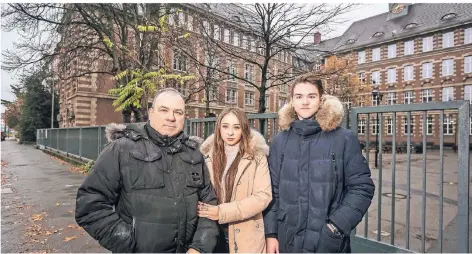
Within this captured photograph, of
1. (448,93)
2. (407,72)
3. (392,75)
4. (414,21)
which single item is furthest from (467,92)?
(414,21)

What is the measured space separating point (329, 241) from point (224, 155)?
1.10 m

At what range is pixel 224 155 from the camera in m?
2.60

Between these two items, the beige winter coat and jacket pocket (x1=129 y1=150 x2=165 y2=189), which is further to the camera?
the beige winter coat

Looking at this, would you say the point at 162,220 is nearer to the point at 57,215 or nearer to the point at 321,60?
the point at 57,215

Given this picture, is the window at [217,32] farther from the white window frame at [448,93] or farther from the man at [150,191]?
the white window frame at [448,93]

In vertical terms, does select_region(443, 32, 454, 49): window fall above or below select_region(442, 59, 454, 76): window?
above

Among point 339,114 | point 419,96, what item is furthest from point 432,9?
point 339,114

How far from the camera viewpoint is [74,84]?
98.3 feet

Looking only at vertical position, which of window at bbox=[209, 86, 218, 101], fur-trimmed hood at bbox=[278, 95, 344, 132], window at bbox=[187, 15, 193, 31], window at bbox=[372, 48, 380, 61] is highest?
window at bbox=[372, 48, 380, 61]

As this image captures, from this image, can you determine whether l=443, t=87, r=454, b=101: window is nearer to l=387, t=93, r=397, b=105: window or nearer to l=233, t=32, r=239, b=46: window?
l=387, t=93, r=397, b=105: window

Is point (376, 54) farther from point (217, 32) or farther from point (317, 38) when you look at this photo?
point (217, 32)

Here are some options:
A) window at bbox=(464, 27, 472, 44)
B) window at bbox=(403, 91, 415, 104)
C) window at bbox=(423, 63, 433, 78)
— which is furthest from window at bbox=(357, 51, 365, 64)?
window at bbox=(464, 27, 472, 44)

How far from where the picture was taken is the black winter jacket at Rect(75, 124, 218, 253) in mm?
1961

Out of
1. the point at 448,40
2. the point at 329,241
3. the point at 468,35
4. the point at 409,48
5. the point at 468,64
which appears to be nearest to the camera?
the point at 329,241
